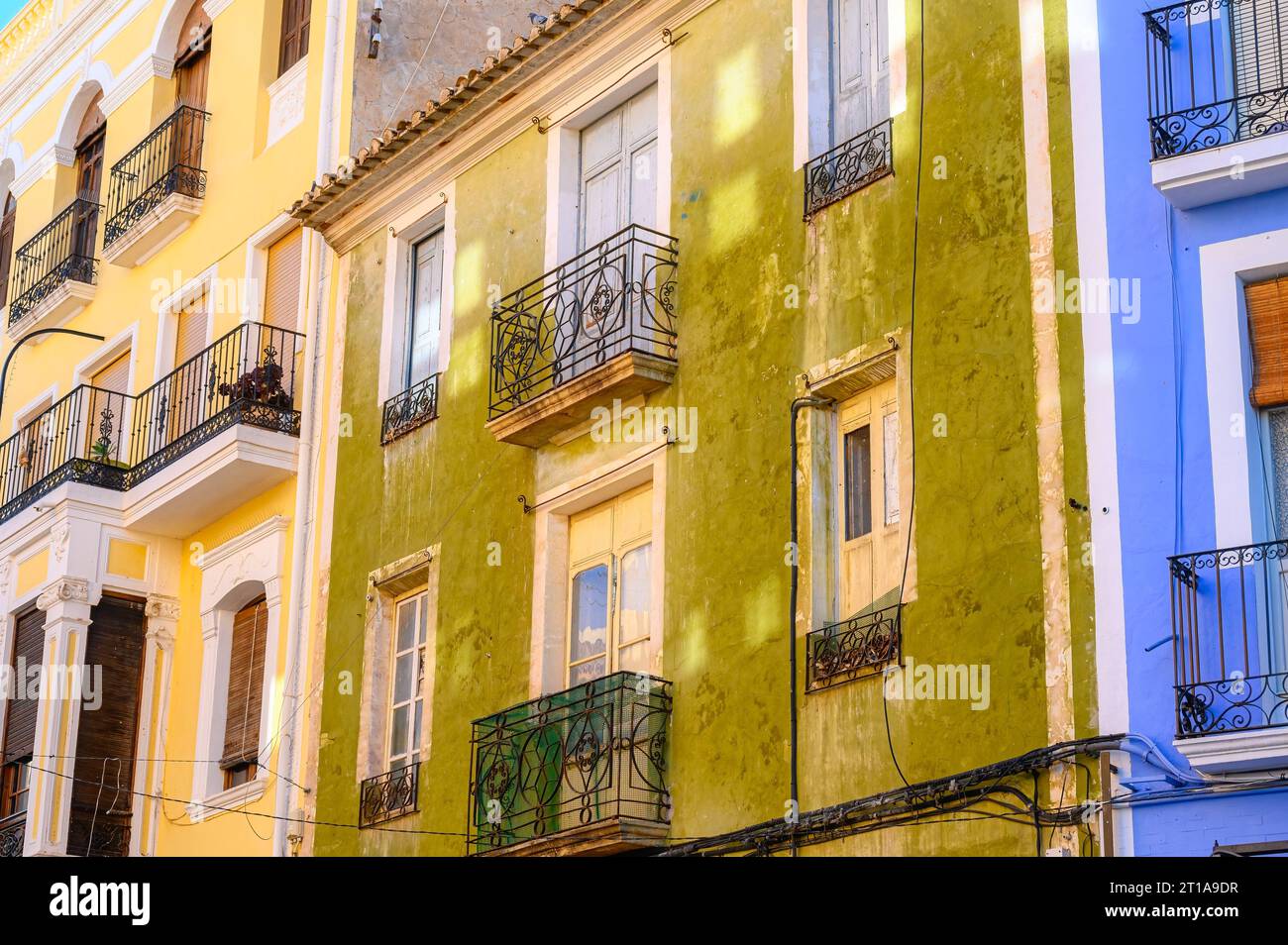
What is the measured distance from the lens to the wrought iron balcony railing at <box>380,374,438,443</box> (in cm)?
1986

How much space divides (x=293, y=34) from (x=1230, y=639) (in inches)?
593

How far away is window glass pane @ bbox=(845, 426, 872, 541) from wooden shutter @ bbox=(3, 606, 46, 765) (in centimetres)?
1076

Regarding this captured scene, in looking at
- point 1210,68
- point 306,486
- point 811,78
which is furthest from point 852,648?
point 306,486

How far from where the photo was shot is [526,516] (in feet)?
59.5

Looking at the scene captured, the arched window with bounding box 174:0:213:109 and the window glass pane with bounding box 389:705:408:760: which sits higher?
the arched window with bounding box 174:0:213:109

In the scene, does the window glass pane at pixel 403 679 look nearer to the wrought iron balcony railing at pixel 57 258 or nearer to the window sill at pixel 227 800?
the window sill at pixel 227 800

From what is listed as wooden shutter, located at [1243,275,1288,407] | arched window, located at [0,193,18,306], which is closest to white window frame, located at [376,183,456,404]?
wooden shutter, located at [1243,275,1288,407]

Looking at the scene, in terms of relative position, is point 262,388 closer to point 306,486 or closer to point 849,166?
point 306,486

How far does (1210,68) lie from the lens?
43.8 ft

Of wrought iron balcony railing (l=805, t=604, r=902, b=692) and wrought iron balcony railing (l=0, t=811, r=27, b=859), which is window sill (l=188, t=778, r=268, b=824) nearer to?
wrought iron balcony railing (l=0, t=811, r=27, b=859)

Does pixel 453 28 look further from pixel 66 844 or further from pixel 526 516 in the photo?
pixel 66 844
